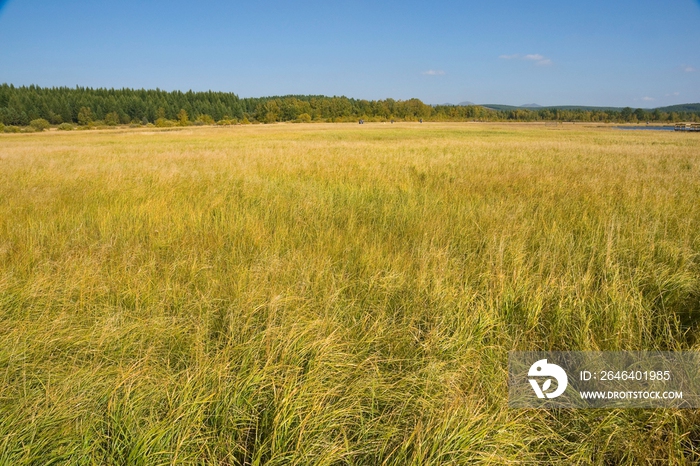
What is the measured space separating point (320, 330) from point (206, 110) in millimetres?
152254

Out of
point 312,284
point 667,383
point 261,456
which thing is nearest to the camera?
point 261,456

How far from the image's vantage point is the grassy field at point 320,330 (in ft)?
5.77

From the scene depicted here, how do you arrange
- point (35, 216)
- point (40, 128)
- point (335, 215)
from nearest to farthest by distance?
point (35, 216) → point (335, 215) → point (40, 128)

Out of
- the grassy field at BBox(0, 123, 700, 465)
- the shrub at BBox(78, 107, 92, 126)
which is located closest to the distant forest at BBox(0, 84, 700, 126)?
the shrub at BBox(78, 107, 92, 126)

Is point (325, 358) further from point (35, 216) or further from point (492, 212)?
point (35, 216)

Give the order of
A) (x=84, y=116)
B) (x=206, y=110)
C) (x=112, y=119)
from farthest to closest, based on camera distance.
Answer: (x=206, y=110) → (x=84, y=116) → (x=112, y=119)

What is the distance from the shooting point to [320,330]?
8.14 ft

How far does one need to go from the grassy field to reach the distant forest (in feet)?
337

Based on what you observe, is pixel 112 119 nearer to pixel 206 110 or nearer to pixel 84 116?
pixel 84 116

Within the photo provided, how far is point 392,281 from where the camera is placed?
331cm

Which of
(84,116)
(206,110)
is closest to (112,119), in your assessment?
(84,116)

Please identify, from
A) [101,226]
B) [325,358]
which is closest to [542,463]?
[325,358]

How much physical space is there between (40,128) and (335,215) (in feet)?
343

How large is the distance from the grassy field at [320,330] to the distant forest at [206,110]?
103 m
